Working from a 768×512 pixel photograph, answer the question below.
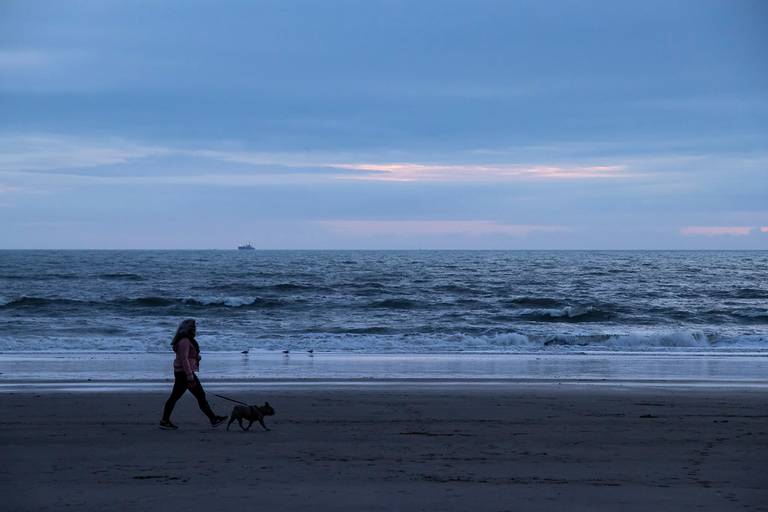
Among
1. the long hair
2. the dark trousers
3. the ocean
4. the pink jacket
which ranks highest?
the long hair

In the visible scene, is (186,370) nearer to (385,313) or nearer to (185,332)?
(185,332)

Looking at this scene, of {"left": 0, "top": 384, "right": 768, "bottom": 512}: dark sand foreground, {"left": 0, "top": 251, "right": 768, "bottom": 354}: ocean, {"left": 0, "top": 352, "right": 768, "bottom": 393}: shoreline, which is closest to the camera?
{"left": 0, "top": 384, "right": 768, "bottom": 512}: dark sand foreground

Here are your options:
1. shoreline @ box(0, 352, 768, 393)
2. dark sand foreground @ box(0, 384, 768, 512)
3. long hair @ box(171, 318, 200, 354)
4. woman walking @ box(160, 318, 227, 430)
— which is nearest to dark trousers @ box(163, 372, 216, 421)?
woman walking @ box(160, 318, 227, 430)

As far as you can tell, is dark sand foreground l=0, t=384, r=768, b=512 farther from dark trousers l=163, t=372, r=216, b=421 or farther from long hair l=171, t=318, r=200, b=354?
long hair l=171, t=318, r=200, b=354

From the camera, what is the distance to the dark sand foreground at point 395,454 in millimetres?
7203

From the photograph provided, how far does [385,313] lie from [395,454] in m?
29.1

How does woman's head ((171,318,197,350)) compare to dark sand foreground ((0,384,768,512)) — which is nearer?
dark sand foreground ((0,384,768,512))

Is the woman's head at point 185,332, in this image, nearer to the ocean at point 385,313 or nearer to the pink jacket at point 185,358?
the pink jacket at point 185,358

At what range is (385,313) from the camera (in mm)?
38188

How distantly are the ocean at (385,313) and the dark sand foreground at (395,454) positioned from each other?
11129mm

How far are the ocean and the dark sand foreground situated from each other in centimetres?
1113

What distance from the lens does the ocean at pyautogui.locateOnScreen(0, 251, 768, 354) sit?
26.0 metres

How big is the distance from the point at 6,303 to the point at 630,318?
1120 inches

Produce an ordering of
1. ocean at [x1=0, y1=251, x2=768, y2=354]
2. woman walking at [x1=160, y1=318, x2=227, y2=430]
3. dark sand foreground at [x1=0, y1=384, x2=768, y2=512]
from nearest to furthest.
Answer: dark sand foreground at [x1=0, y1=384, x2=768, y2=512]
woman walking at [x1=160, y1=318, x2=227, y2=430]
ocean at [x1=0, y1=251, x2=768, y2=354]
